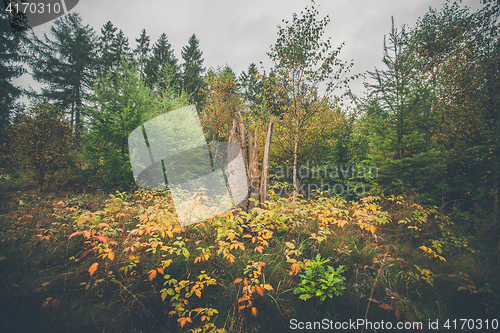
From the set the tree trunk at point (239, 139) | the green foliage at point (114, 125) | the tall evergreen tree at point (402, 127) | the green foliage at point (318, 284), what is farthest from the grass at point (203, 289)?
the green foliage at point (114, 125)

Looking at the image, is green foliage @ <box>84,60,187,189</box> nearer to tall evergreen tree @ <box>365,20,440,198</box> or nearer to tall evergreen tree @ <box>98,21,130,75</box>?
tall evergreen tree @ <box>365,20,440,198</box>

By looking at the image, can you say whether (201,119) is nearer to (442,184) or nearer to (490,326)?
(442,184)

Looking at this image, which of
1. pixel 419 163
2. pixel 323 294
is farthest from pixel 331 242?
pixel 419 163

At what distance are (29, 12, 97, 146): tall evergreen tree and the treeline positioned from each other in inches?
184

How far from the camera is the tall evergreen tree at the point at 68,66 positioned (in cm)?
1560

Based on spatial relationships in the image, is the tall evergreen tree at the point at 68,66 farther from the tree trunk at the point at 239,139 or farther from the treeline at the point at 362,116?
the tree trunk at the point at 239,139

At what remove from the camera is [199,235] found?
329 centimetres

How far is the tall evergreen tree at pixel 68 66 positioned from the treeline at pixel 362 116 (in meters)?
4.68

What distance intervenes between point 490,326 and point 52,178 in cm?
1237

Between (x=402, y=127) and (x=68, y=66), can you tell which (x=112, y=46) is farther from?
(x=402, y=127)

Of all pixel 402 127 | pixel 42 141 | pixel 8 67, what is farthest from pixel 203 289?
pixel 8 67

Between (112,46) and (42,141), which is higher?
(112,46)

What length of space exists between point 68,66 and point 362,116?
2415 cm

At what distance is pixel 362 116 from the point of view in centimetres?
854
